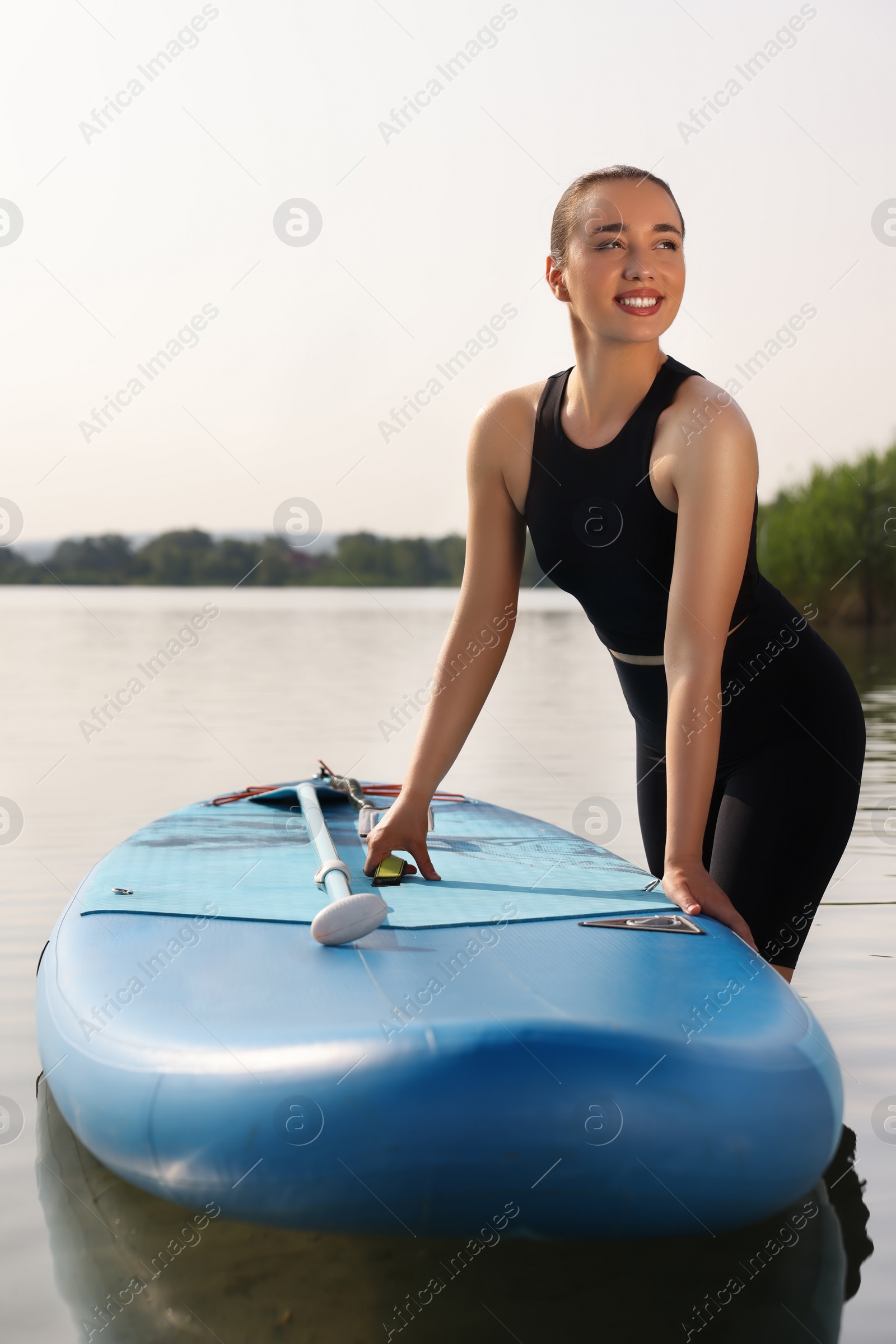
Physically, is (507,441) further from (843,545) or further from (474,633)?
(843,545)

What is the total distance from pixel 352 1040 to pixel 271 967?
0.33 m

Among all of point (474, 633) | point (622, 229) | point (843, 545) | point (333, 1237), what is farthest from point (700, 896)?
point (843, 545)

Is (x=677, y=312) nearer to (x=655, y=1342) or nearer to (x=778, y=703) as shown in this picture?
(x=778, y=703)

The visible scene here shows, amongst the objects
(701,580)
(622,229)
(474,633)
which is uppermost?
(622,229)

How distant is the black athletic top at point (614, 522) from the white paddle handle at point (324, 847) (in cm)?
63

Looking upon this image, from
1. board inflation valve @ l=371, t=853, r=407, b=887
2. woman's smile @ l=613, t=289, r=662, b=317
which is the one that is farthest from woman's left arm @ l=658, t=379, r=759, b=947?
board inflation valve @ l=371, t=853, r=407, b=887

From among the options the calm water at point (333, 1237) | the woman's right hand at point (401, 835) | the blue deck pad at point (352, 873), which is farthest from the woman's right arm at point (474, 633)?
the calm water at point (333, 1237)

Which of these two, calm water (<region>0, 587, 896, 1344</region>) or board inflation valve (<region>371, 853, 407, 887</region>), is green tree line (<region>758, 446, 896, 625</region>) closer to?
calm water (<region>0, 587, 896, 1344</region>)

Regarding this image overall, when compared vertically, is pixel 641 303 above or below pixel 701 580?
above

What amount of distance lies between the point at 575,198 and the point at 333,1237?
62.9 inches

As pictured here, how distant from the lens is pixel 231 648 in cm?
1684

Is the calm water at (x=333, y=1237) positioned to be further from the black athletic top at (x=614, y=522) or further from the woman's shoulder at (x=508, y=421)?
the woman's shoulder at (x=508, y=421)

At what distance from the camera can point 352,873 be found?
2359 mm

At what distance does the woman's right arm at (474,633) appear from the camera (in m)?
→ 2.07
